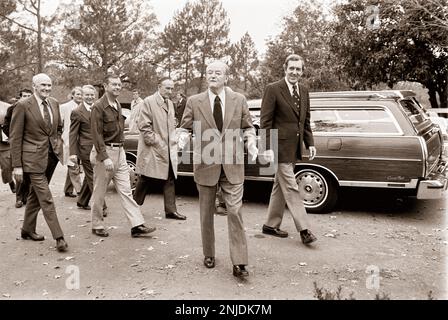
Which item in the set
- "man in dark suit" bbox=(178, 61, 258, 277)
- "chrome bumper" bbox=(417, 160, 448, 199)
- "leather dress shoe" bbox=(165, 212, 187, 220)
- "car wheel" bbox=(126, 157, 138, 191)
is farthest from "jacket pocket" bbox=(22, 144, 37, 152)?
"chrome bumper" bbox=(417, 160, 448, 199)

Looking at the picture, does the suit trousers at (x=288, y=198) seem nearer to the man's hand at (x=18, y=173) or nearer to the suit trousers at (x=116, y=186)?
the suit trousers at (x=116, y=186)

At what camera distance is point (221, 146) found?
14.7ft

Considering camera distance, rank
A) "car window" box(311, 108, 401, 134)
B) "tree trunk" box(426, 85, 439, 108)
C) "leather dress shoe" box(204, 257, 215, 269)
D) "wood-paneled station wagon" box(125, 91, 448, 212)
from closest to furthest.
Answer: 1. "leather dress shoe" box(204, 257, 215, 269)
2. "wood-paneled station wagon" box(125, 91, 448, 212)
3. "car window" box(311, 108, 401, 134)
4. "tree trunk" box(426, 85, 439, 108)

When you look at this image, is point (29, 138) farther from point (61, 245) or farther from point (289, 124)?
point (289, 124)

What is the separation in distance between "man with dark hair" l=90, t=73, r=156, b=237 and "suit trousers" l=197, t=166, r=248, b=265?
1.44 meters

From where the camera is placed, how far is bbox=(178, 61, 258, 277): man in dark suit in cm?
443

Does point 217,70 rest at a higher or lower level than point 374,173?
higher

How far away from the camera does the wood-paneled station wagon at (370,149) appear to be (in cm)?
625

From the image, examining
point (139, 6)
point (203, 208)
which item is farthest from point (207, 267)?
point (139, 6)

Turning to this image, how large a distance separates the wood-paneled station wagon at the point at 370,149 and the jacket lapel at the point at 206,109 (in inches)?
107

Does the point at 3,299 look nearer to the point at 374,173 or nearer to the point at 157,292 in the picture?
the point at 157,292

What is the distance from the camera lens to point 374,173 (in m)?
6.46

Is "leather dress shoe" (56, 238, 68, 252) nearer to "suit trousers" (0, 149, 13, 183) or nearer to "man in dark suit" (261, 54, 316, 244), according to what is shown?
"man in dark suit" (261, 54, 316, 244)

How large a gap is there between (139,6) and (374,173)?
3549 centimetres
